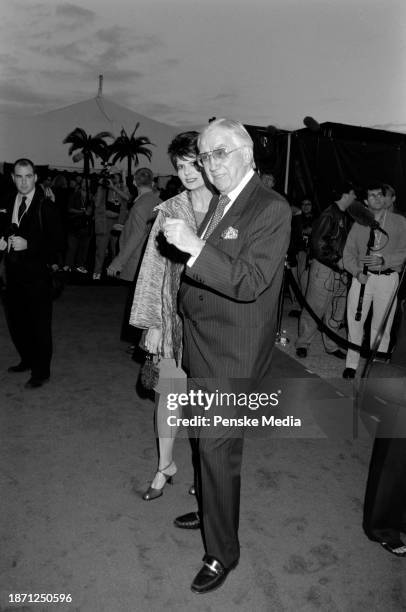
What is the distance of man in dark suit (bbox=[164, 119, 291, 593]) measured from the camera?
79.6 inches

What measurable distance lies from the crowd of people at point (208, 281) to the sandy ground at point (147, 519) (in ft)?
0.54

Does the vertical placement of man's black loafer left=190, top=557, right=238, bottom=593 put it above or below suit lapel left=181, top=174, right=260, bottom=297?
below

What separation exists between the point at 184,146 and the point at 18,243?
94.0 inches

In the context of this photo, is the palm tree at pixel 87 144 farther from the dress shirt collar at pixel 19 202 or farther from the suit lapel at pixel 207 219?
the suit lapel at pixel 207 219

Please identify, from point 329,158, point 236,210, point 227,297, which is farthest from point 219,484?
point 329,158

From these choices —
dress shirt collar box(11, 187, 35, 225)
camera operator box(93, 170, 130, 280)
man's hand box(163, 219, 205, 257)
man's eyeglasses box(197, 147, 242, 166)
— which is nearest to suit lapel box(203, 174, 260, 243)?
man's eyeglasses box(197, 147, 242, 166)

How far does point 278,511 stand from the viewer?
3.16 metres

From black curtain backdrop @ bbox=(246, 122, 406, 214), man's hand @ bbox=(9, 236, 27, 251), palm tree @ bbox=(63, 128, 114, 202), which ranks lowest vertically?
man's hand @ bbox=(9, 236, 27, 251)

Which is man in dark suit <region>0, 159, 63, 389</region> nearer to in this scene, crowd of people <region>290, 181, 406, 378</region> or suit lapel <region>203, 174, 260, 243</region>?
crowd of people <region>290, 181, 406, 378</region>

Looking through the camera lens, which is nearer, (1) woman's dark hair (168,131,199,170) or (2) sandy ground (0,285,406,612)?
(2) sandy ground (0,285,406,612)

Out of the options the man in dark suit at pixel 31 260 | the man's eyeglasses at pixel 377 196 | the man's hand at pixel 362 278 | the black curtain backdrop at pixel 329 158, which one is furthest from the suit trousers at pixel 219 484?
the black curtain backdrop at pixel 329 158

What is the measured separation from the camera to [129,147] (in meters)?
41.5

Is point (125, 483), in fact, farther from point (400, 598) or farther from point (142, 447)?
point (400, 598)

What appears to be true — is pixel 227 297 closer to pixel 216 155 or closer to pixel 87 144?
pixel 216 155
